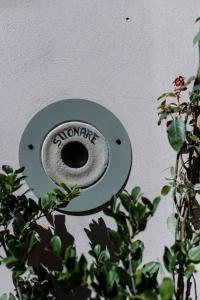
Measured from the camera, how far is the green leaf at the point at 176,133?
127 cm

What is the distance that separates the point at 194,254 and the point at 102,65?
2.26 feet

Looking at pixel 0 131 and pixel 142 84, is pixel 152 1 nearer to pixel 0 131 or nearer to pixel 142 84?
pixel 142 84

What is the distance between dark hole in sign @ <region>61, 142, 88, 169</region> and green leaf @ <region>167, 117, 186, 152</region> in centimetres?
31

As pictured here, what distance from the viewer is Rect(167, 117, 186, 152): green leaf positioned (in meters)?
1.27

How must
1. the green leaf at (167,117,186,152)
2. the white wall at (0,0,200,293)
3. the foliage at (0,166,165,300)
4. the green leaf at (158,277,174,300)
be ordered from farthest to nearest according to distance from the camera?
the white wall at (0,0,200,293) → the green leaf at (167,117,186,152) → the foliage at (0,166,165,300) → the green leaf at (158,277,174,300)

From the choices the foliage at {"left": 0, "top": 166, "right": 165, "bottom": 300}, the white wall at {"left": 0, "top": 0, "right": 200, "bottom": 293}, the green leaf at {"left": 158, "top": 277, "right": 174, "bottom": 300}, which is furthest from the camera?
the white wall at {"left": 0, "top": 0, "right": 200, "bottom": 293}

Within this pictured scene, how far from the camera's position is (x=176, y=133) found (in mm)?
1282

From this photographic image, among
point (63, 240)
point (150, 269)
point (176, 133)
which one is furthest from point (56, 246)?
point (176, 133)

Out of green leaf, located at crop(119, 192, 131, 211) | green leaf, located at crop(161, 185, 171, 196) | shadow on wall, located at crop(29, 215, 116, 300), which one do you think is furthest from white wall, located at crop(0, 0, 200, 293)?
green leaf, located at crop(119, 192, 131, 211)

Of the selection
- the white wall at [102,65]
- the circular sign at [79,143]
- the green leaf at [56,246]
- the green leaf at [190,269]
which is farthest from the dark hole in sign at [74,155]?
the green leaf at [190,269]

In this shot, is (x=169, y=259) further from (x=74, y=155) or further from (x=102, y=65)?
(x=102, y=65)

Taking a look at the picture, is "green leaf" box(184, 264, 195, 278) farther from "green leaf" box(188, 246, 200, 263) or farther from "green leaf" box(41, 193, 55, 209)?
"green leaf" box(41, 193, 55, 209)

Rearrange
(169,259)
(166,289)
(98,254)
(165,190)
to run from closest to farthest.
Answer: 1. (166,289)
2. (169,259)
3. (98,254)
4. (165,190)

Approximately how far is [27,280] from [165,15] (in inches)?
37.7
